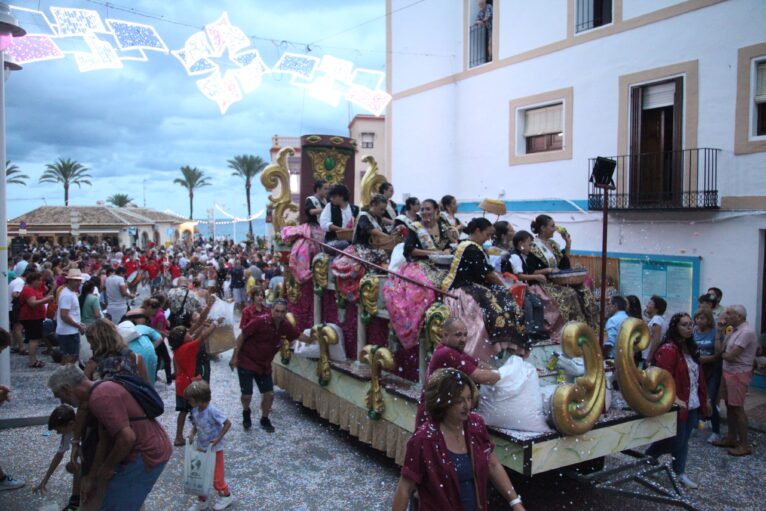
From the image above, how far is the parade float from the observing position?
14.3ft

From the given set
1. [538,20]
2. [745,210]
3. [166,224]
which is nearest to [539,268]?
[745,210]

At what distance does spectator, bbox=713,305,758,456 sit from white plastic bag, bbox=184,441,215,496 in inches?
217

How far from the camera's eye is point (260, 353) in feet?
23.3

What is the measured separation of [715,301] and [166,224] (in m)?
41.7

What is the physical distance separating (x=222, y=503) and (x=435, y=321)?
8.08ft

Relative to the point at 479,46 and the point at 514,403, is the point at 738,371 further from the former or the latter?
the point at 479,46

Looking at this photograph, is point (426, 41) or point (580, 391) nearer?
point (580, 391)

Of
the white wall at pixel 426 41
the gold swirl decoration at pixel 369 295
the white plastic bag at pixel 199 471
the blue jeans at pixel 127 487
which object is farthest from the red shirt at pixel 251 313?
the white wall at pixel 426 41

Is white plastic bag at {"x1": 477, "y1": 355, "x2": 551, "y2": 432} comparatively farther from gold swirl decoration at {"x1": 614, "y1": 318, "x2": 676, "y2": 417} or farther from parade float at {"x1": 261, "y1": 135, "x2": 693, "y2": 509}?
gold swirl decoration at {"x1": 614, "y1": 318, "x2": 676, "y2": 417}

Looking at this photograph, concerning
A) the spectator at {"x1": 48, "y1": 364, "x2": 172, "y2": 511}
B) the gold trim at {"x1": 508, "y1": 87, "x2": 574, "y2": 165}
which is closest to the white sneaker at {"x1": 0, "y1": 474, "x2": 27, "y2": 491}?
the spectator at {"x1": 48, "y1": 364, "x2": 172, "y2": 511}

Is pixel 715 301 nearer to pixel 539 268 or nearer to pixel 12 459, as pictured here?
pixel 539 268

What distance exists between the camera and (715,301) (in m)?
7.85

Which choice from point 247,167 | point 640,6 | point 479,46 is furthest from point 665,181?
point 247,167

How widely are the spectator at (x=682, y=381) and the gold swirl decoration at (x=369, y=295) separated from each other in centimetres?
278
